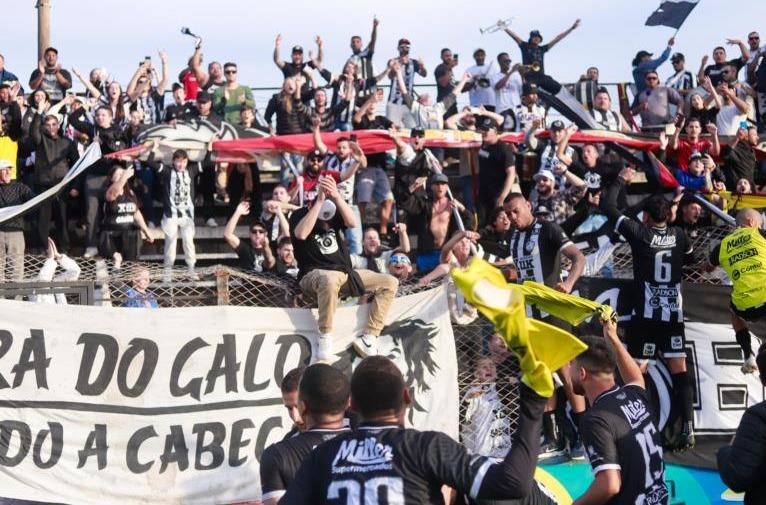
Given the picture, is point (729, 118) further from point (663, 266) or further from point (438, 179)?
point (663, 266)

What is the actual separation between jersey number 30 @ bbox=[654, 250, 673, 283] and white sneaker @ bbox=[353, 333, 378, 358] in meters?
2.54

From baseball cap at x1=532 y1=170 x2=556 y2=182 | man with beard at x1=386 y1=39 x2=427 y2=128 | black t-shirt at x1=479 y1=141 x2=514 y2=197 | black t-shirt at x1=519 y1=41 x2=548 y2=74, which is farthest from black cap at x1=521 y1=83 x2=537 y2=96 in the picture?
baseball cap at x1=532 y1=170 x2=556 y2=182

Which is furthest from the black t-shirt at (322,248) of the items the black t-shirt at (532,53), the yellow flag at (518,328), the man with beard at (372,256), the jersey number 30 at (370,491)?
the black t-shirt at (532,53)

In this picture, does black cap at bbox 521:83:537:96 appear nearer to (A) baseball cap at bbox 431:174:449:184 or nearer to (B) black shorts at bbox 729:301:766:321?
(A) baseball cap at bbox 431:174:449:184

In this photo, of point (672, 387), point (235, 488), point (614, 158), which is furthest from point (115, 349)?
point (614, 158)

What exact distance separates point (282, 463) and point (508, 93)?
1308 cm

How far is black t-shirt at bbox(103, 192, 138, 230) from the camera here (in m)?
14.1

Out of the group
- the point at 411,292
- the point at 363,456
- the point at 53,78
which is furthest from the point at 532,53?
the point at 363,456

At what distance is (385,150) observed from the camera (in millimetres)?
15367

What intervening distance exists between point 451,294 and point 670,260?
6.36ft

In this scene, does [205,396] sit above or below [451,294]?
below

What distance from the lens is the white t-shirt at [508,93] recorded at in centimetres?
1806

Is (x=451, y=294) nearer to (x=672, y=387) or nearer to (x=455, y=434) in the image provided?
(x=455, y=434)

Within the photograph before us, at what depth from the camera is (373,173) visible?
596 inches
